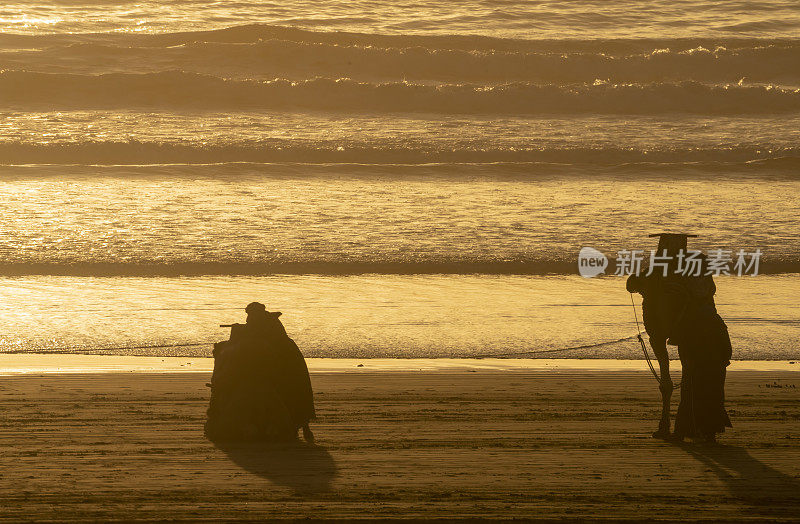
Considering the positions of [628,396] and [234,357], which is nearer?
[234,357]

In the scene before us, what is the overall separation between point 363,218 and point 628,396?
30.3ft

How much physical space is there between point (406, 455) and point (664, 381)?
184cm

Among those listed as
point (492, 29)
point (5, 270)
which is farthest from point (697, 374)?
point (492, 29)

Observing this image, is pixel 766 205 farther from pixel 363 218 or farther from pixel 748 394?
pixel 748 394

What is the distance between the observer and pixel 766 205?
19703 mm

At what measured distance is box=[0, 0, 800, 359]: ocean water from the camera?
12969 millimetres

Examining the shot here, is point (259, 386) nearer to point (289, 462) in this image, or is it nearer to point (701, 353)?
point (289, 462)

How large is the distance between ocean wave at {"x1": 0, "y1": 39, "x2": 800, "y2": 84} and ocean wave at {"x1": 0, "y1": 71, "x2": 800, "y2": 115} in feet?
10.3

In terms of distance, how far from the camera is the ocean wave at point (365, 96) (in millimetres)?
32125

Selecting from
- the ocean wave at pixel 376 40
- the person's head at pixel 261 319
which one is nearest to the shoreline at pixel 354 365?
the person's head at pixel 261 319

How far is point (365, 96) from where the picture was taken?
3269 centimetres

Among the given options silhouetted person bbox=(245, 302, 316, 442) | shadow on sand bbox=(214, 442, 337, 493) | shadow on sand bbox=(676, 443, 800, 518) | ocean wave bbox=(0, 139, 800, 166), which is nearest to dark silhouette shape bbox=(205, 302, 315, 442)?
silhouetted person bbox=(245, 302, 316, 442)

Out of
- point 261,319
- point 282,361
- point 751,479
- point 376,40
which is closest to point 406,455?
point 282,361

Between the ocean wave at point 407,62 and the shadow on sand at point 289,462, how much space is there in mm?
28987
